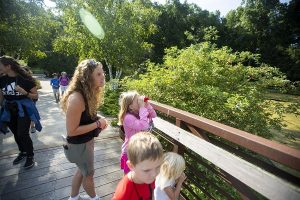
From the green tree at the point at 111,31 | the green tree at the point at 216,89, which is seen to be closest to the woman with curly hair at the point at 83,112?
the green tree at the point at 216,89

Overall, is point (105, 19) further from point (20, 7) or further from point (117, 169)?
point (117, 169)

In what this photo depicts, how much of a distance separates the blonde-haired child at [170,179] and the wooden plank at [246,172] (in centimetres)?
31

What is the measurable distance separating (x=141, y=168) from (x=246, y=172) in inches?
33.7

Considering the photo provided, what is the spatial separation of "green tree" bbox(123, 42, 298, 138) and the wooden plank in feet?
7.96

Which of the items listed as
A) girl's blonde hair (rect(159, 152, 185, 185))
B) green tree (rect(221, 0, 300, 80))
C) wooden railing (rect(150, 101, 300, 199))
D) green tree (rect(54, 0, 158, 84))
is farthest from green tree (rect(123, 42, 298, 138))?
green tree (rect(221, 0, 300, 80))

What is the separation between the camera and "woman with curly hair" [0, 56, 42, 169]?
4.15 metres

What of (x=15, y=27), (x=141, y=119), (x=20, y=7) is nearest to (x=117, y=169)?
Result: (x=141, y=119)

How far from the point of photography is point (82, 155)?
114 inches

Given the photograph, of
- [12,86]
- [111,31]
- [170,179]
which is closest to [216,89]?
[170,179]

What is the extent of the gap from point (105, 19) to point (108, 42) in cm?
135

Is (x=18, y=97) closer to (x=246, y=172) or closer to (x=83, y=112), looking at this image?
(x=83, y=112)

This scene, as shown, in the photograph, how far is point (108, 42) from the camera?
1552 centimetres

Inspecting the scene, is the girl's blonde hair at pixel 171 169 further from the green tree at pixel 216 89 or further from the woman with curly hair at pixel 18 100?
the woman with curly hair at pixel 18 100

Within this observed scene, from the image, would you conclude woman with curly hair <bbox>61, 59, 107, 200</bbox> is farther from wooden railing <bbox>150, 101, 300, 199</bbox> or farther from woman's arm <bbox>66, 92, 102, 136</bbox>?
wooden railing <bbox>150, 101, 300, 199</bbox>
